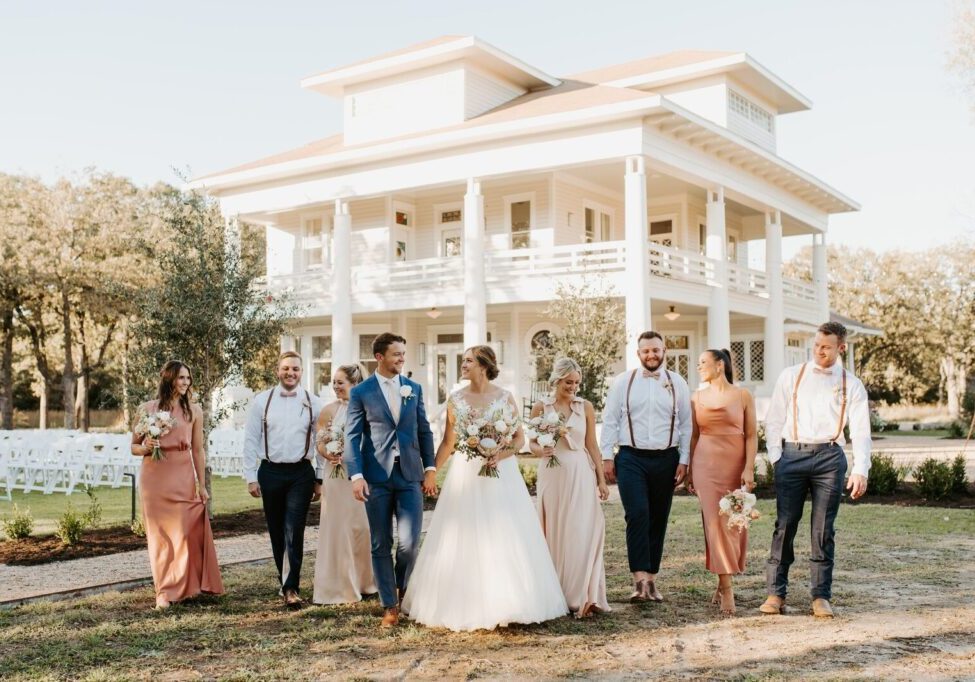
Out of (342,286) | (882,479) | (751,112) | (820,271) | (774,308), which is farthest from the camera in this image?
(820,271)

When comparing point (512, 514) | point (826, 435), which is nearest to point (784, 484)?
point (826, 435)

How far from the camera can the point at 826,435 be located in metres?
7.11

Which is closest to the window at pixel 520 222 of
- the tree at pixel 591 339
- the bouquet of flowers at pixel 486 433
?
the tree at pixel 591 339

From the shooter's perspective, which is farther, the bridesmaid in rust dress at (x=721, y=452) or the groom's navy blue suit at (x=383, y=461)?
the bridesmaid in rust dress at (x=721, y=452)

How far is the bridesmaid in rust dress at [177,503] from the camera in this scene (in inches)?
300

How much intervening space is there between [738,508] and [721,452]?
475mm

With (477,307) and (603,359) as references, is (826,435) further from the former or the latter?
(477,307)

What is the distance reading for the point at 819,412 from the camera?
7.14 meters

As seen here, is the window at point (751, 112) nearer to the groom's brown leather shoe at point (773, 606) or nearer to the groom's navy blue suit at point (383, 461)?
the groom's brown leather shoe at point (773, 606)

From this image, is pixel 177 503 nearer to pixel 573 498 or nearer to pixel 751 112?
pixel 573 498

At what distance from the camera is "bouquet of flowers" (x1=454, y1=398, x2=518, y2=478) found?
22.5 ft

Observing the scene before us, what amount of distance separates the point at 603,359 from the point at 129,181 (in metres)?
28.2

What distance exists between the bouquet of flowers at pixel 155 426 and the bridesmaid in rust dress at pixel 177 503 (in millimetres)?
36

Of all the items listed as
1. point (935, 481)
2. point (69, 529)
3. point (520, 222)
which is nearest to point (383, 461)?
point (69, 529)
